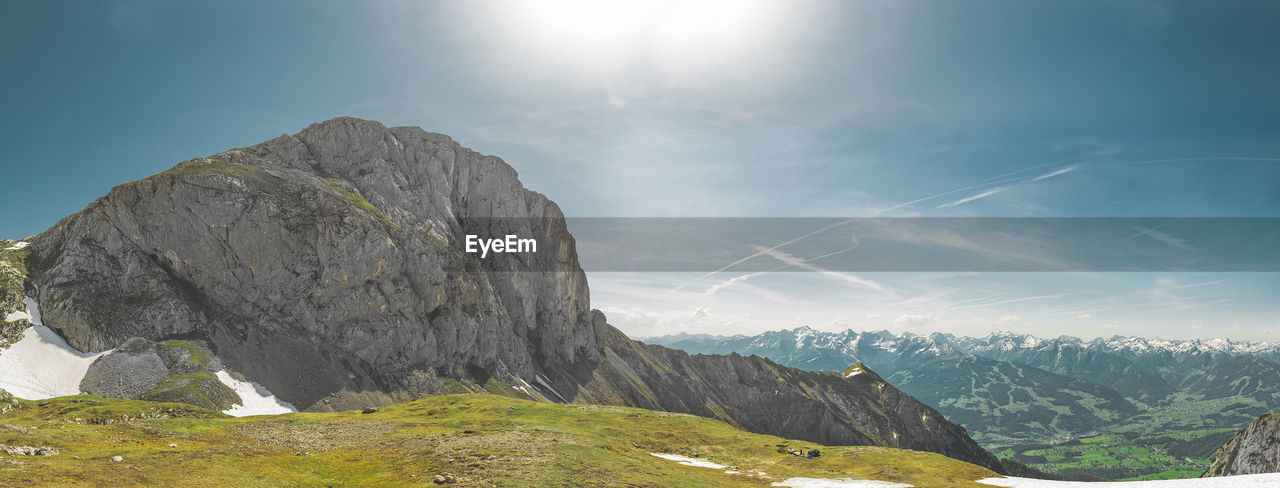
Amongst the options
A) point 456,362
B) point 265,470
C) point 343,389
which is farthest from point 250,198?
point 265,470

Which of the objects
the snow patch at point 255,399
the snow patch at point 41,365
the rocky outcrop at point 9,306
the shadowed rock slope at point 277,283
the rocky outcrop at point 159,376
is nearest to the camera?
the rocky outcrop at point 9,306

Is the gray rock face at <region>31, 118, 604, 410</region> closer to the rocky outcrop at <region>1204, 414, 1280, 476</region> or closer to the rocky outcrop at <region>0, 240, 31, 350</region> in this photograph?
the rocky outcrop at <region>0, 240, 31, 350</region>

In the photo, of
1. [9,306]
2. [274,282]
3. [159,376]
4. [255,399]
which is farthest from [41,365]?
[9,306]

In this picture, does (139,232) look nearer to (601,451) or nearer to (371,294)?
(371,294)

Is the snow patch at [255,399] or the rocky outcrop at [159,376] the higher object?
the rocky outcrop at [159,376]

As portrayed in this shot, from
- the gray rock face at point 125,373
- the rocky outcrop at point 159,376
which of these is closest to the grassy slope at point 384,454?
the rocky outcrop at point 159,376

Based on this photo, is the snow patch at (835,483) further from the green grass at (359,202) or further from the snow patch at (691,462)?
the green grass at (359,202)

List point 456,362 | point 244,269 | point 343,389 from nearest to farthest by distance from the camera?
point 343,389
point 244,269
point 456,362
